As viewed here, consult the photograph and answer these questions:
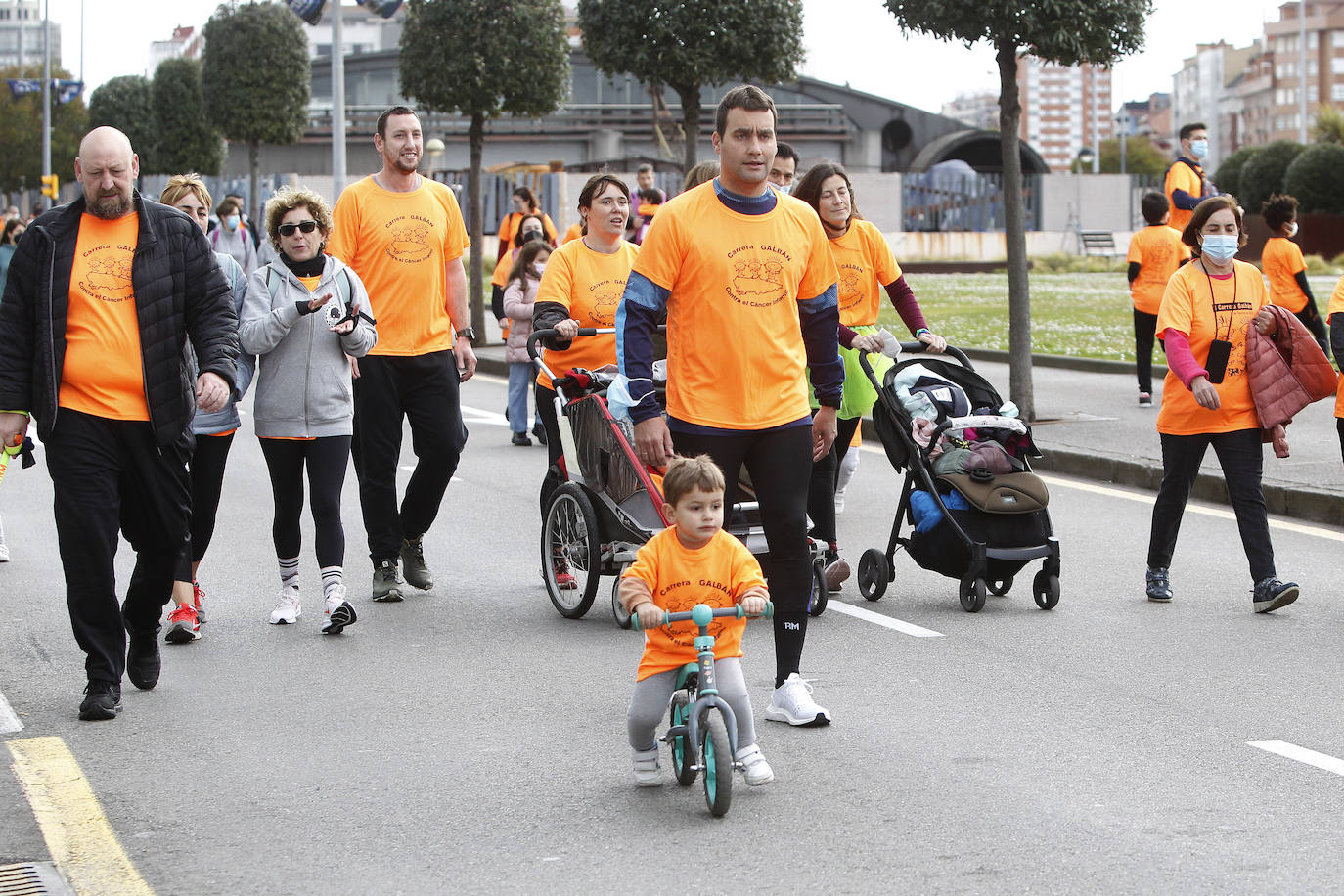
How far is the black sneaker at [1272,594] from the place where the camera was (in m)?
7.79

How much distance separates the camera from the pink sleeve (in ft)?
25.7

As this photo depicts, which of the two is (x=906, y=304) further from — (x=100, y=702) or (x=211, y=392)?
(x=100, y=702)

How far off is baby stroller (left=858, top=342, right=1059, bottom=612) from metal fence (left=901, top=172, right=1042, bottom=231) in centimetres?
5392

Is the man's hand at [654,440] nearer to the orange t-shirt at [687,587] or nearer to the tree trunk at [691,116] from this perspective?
the orange t-shirt at [687,587]

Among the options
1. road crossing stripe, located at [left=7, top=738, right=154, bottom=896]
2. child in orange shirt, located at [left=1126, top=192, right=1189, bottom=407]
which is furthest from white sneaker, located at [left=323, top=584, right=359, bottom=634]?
child in orange shirt, located at [left=1126, top=192, right=1189, bottom=407]

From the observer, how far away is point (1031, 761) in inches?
219

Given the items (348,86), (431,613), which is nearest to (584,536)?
(431,613)

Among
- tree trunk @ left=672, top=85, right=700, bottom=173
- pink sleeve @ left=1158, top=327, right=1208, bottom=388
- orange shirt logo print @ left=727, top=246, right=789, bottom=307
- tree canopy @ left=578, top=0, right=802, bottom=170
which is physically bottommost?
pink sleeve @ left=1158, top=327, right=1208, bottom=388

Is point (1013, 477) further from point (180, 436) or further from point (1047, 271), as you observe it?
point (1047, 271)

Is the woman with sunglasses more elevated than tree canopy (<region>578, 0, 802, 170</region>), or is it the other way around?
tree canopy (<region>578, 0, 802, 170</region>)

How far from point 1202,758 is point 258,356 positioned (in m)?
4.11

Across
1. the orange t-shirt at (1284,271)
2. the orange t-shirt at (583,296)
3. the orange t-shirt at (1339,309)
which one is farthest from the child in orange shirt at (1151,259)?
the orange t-shirt at (583,296)

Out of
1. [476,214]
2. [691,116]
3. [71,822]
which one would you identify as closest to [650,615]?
[71,822]

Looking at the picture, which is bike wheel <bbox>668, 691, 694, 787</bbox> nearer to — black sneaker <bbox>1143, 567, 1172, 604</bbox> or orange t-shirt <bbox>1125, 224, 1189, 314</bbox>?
black sneaker <bbox>1143, 567, 1172, 604</bbox>
